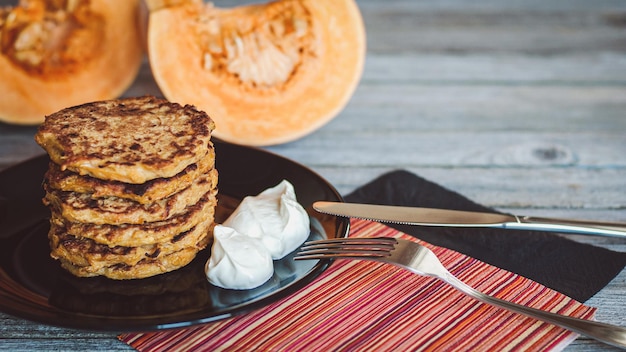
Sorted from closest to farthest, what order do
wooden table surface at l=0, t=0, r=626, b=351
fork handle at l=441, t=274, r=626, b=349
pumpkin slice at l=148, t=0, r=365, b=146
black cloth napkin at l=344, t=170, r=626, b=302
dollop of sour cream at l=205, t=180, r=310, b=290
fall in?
fork handle at l=441, t=274, r=626, b=349 < dollop of sour cream at l=205, t=180, r=310, b=290 < black cloth napkin at l=344, t=170, r=626, b=302 < wooden table surface at l=0, t=0, r=626, b=351 < pumpkin slice at l=148, t=0, r=365, b=146

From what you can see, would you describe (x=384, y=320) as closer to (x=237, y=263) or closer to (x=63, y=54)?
(x=237, y=263)

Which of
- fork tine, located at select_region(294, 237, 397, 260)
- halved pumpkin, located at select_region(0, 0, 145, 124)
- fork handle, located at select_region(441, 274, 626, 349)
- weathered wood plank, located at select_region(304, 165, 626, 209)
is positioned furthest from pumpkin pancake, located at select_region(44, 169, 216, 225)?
halved pumpkin, located at select_region(0, 0, 145, 124)

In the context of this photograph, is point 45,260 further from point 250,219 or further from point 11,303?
point 250,219

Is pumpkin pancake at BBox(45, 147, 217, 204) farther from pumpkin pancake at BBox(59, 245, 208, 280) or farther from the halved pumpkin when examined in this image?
the halved pumpkin

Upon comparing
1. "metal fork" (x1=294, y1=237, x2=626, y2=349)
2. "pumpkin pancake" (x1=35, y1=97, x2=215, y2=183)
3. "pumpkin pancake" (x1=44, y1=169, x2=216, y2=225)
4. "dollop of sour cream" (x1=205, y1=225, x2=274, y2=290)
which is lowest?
"dollop of sour cream" (x1=205, y1=225, x2=274, y2=290)

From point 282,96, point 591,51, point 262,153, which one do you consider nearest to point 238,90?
point 282,96

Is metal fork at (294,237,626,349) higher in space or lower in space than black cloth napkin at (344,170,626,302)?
higher

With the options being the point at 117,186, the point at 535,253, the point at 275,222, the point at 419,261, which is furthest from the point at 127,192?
the point at 535,253

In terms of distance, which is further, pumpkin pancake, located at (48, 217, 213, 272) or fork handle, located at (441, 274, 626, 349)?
pumpkin pancake, located at (48, 217, 213, 272)
